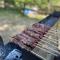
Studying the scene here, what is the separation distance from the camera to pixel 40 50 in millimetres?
1000

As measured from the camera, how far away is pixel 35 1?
44.1 inches

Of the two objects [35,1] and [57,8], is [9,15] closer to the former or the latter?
[35,1]

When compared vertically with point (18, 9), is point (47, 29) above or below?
below

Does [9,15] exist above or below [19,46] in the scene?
above

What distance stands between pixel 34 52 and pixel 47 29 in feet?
0.85

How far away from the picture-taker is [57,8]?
46.4 inches

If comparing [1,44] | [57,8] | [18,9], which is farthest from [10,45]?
[57,8]

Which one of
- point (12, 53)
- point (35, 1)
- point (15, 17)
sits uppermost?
point (35, 1)

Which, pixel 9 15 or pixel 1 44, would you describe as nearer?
pixel 1 44

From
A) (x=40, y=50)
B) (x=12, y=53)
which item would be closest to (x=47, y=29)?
(x=40, y=50)

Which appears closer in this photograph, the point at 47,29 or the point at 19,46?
the point at 19,46

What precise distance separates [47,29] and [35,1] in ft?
0.74

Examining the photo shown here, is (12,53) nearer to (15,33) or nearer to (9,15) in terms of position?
(15,33)

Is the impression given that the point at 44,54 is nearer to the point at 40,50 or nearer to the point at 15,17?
the point at 40,50
